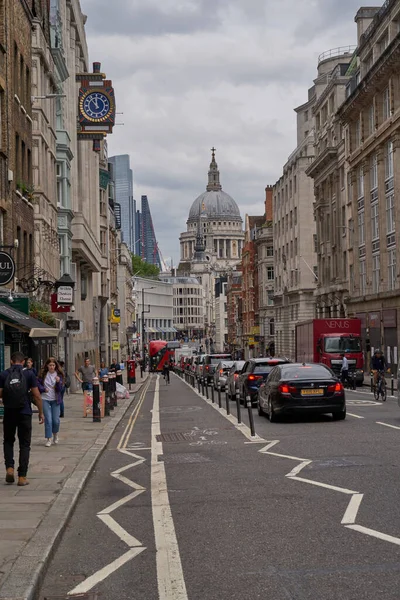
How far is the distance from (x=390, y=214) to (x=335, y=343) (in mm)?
13689

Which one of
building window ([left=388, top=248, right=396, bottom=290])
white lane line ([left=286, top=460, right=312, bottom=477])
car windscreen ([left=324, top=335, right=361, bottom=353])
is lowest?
white lane line ([left=286, top=460, right=312, bottom=477])

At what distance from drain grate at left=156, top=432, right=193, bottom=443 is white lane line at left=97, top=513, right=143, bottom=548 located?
8820mm

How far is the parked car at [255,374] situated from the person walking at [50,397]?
1084 centimetres

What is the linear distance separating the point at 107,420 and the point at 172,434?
552 cm

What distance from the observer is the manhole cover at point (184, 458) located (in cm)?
1522

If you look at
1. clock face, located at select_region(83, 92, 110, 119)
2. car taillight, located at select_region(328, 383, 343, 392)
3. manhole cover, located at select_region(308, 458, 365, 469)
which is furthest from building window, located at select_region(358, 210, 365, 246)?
manhole cover, located at select_region(308, 458, 365, 469)

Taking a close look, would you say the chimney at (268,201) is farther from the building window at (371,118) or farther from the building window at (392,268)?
the building window at (392,268)

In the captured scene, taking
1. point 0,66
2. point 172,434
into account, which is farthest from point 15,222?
point 172,434

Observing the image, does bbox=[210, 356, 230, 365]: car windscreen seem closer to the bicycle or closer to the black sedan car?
the bicycle

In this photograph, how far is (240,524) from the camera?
373 inches

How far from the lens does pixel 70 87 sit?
170ft

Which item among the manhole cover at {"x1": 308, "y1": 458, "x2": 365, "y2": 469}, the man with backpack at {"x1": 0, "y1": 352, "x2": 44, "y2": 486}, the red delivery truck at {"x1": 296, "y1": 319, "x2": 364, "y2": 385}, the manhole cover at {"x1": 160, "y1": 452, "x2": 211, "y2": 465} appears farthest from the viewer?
the red delivery truck at {"x1": 296, "y1": 319, "x2": 364, "y2": 385}

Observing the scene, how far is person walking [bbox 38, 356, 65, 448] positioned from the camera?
18000 mm

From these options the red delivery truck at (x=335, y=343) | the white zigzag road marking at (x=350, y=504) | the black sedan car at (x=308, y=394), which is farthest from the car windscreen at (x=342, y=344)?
the white zigzag road marking at (x=350, y=504)
